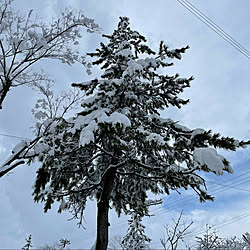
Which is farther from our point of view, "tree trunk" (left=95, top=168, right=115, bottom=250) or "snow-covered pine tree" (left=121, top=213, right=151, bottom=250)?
"snow-covered pine tree" (left=121, top=213, right=151, bottom=250)

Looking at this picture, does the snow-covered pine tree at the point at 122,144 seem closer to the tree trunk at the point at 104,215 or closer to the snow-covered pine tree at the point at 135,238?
the tree trunk at the point at 104,215

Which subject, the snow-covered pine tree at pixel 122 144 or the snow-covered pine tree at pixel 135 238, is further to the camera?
the snow-covered pine tree at pixel 135 238

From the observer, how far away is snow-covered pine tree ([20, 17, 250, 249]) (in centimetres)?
586

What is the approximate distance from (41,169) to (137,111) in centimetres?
376

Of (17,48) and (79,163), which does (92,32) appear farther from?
(79,163)

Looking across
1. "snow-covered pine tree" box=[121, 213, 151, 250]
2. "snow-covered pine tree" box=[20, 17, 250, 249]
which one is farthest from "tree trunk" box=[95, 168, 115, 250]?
"snow-covered pine tree" box=[121, 213, 151, 250]

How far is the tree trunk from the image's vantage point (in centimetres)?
669

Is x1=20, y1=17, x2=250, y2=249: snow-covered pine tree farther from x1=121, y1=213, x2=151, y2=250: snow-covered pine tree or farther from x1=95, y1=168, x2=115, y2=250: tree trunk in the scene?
x1=121, y1=213, x2=151, y2=250: snow-covered pine tree

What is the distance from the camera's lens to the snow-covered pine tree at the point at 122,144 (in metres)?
5.86

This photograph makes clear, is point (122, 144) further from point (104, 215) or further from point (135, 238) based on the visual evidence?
point (135, 238)

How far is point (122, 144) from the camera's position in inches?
225

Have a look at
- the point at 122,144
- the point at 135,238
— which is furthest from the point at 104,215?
the point at 135,238

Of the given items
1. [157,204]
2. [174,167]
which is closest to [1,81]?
[174,167]

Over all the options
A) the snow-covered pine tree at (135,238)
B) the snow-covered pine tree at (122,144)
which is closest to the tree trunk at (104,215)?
the snow-covered pine tree at (122,144)
